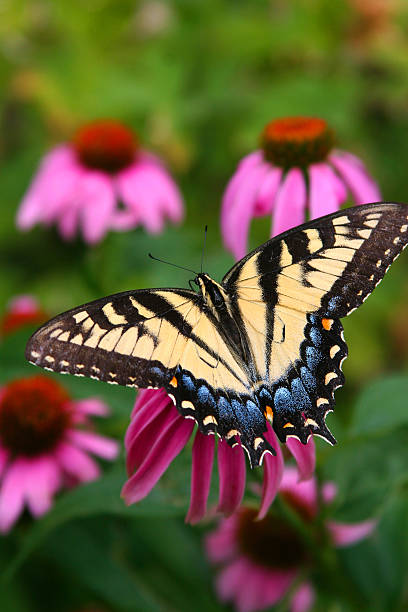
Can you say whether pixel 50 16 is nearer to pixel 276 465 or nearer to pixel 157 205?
pixel 157 205

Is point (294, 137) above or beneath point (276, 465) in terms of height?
above

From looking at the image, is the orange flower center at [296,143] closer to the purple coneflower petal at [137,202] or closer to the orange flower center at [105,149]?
the purple coneflower petal at [137,202]

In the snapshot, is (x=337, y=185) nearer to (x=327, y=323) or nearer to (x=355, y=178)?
(x=355, y=178)

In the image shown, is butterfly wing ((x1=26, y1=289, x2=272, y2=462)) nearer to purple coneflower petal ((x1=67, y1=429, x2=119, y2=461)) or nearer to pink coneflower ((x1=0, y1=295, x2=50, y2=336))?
purple coneflower petal ((x1=67, y1=429, x2=119, y2=461))

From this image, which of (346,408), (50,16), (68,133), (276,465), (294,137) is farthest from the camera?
(50,16)

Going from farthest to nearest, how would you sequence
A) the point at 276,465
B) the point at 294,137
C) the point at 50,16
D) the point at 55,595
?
the point at 50,16
the point at 55,595
the point at 294,137
the point at 276,465

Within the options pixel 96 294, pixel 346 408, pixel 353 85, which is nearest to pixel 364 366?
pixel 346 408

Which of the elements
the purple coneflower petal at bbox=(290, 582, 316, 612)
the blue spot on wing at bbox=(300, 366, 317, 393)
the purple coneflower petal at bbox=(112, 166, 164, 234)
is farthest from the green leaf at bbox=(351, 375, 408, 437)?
the purple coneflower petal at bbox=(112, 166, 164, 234)

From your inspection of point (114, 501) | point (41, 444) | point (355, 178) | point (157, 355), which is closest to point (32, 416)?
point (41, 444)

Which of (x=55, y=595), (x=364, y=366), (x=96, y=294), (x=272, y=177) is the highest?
(x=272, y=177)
